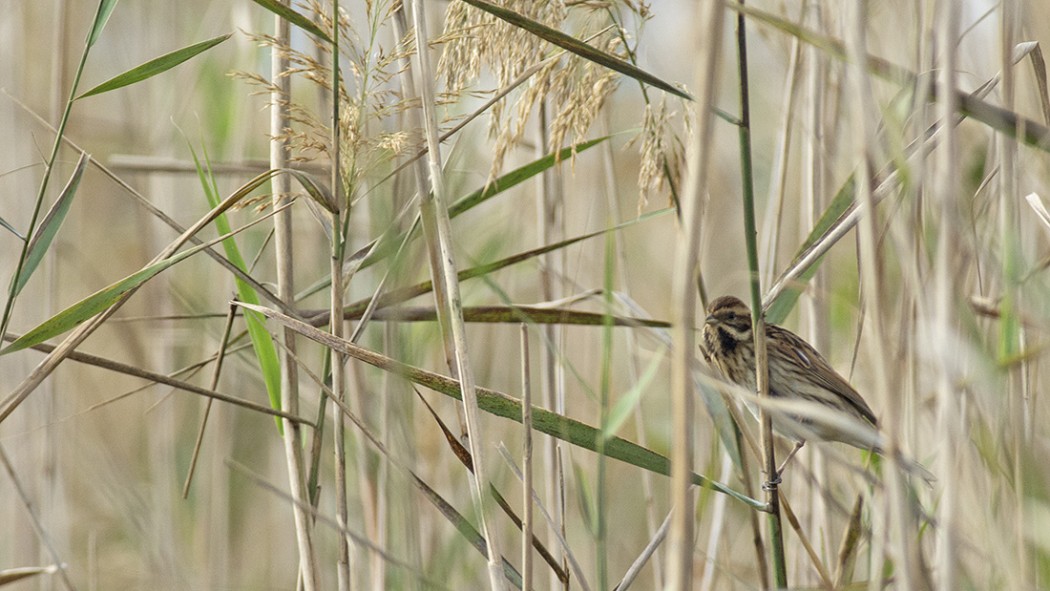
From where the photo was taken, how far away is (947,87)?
1.17 meters

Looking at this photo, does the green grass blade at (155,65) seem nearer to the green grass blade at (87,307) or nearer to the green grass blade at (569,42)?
the green grass blade at (87,307)

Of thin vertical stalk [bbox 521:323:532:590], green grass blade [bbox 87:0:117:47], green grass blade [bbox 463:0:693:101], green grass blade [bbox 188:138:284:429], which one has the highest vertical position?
green grass blade [bbox 87:0:117:47]

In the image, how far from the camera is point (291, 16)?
1569 mm

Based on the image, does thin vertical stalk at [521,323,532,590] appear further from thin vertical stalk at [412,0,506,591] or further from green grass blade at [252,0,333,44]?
green grass blade at [252,0,333,44]

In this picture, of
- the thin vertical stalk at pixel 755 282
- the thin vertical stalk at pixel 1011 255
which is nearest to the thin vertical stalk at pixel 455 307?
the thin vertical stalk at pixel 755 282

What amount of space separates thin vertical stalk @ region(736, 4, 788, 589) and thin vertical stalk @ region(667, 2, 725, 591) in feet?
0.99

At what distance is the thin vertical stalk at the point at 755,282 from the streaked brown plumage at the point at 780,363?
33.3 inches

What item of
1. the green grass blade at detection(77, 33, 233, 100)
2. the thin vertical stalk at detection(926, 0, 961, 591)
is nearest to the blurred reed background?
the thin vertical stalk at detection(926, 0, 961, 591)

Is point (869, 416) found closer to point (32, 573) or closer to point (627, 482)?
point (627, 482)

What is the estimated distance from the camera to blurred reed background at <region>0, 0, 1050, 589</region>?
143 centimetres

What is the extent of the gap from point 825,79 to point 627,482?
7.24 ft

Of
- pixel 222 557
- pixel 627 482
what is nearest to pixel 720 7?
pixel 222 557

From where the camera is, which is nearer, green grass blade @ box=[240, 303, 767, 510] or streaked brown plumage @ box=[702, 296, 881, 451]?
green grass blade @ box=[240, 303, 767, 510]

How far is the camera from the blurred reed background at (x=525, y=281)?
1435 millimetres
